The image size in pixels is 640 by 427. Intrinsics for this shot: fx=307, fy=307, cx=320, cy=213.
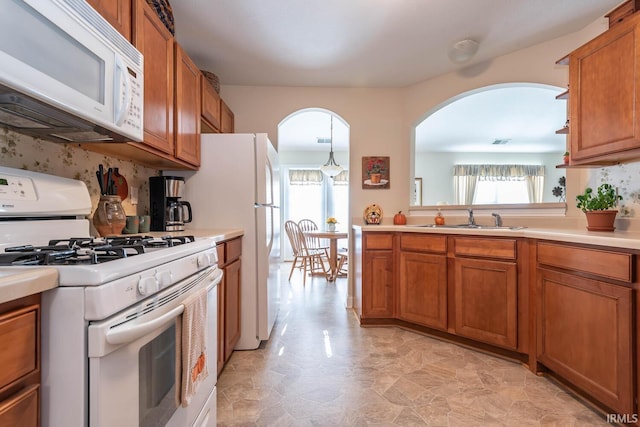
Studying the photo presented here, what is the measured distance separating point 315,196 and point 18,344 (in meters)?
6.36

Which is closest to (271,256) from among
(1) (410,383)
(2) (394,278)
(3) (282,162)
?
(2) (394,278)

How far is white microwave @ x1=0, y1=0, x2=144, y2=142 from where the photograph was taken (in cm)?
79

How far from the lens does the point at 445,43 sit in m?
2.49

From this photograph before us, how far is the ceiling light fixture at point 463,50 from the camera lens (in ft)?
7.96

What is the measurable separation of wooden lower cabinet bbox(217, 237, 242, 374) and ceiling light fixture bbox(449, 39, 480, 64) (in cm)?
227

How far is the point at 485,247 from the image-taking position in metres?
2.18

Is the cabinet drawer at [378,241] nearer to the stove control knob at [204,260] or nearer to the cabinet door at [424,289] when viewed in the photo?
the cabinet door at [424,289]

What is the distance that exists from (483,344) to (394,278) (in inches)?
31.8

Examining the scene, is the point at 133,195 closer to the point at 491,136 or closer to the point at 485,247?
the point at 485,247

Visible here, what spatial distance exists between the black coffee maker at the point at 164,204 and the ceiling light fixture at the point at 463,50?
2369mm

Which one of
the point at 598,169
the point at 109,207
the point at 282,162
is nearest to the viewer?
the point at 109,207

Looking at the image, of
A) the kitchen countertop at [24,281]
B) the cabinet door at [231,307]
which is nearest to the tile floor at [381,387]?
the cabinet door at [231,307]

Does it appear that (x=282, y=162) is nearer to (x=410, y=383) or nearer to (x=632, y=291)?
(x=410, y=383)

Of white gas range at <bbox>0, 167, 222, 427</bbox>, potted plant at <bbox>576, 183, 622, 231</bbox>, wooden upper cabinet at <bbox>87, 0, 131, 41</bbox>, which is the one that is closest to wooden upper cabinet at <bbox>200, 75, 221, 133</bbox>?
wooden upper cabinet at <bbox>87, 0, 131, 41</bbox>
